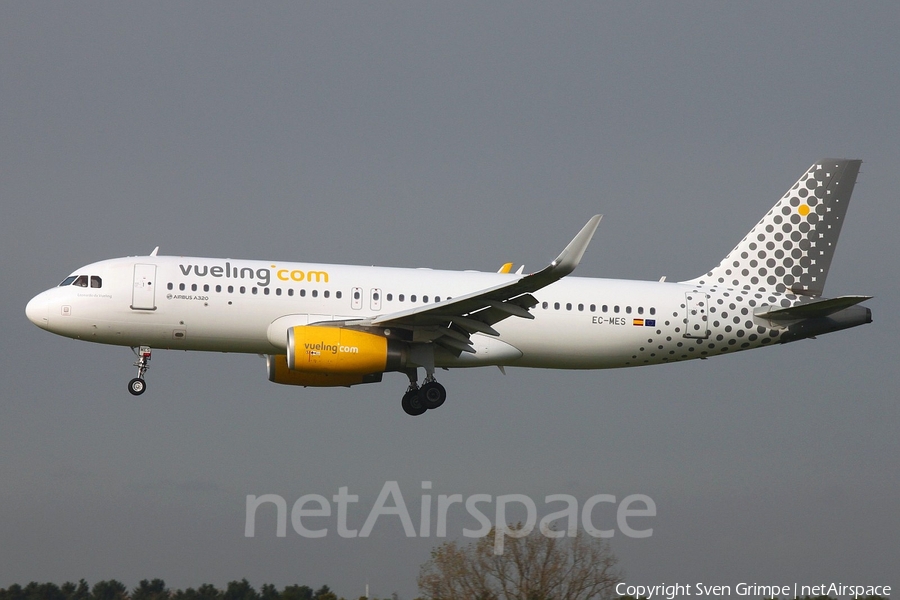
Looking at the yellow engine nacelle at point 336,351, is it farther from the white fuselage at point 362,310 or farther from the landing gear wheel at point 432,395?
the landing gear wheel at point 432,395

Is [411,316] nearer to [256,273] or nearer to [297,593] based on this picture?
[256,273]

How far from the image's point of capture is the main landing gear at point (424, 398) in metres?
33.5

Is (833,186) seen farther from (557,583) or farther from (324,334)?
(324,334)

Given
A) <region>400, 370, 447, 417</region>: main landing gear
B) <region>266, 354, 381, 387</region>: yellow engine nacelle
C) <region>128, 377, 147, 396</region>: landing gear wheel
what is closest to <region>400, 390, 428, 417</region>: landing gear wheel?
<region>400, 370, 447, 417</region>: main landing gear

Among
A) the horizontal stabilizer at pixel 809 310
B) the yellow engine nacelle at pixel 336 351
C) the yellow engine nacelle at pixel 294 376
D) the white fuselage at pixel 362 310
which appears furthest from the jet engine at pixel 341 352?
the horizontal stabilizer at pixel 809 310

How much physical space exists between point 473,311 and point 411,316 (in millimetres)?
1662

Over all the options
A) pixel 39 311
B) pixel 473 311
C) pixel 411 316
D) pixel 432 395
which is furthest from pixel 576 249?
pixel 39 311

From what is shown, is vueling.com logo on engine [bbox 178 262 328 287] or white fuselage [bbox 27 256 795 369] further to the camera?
vueling.com logo on engine [bbox 178 262 328 287]

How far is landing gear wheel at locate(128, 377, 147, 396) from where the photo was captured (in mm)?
33000

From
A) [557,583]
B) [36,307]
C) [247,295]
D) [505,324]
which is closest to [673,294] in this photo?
[505,324]

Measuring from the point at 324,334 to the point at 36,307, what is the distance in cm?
815

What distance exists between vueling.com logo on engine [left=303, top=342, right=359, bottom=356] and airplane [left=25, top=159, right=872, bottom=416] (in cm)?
3

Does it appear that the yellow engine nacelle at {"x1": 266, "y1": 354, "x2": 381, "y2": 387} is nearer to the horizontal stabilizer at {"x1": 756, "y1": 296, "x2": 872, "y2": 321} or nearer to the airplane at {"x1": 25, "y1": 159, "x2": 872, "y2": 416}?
the airplane at {"x1": 25, "y1": 159, "x2": 872, "y2": 416}

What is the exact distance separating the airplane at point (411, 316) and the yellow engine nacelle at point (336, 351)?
1.5 inches
